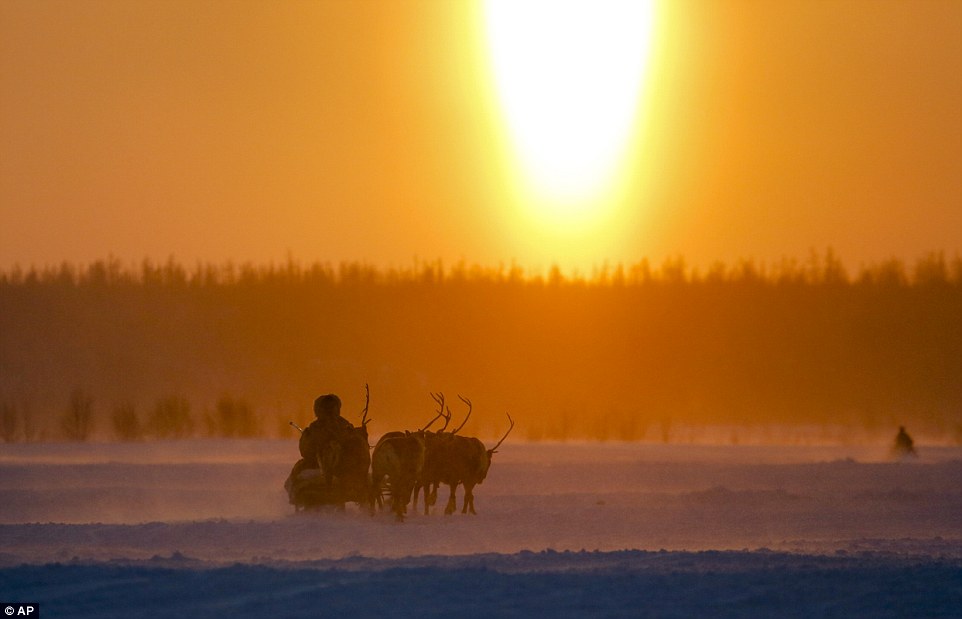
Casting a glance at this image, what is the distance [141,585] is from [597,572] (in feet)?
11.9

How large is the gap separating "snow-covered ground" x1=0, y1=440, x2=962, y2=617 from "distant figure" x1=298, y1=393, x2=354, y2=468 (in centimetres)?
83

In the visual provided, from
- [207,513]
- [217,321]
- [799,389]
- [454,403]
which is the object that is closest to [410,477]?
[207,513]

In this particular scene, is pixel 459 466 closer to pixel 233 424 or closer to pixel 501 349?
pixel 233 424

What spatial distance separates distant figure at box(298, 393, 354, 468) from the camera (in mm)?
16656

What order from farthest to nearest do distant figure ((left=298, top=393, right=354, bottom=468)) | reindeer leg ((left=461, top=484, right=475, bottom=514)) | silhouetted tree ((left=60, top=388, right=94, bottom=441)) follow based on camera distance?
silhouetted tree ((left=60, top=388, right=94, bottom=441))
reindeer leg ((left=461, top=484, right=475, bottom=514))
distant figure ((left=298, top=393, right=354, bottom=468))

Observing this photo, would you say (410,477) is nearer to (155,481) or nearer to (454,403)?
(155,481)

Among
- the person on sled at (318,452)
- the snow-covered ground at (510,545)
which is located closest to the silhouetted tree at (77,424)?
the snow-covered ground at (510,545)

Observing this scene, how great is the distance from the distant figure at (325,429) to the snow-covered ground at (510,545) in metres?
0.83

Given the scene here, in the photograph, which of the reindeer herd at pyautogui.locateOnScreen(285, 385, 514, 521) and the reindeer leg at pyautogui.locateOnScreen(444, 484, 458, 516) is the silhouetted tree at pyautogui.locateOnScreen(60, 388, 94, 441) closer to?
the reindeer herd at pyautogui.locateOnScreen(285, 385, 514, 521)

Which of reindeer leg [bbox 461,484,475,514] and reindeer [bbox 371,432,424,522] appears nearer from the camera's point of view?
reindeer [bbox 371,432,424,522]

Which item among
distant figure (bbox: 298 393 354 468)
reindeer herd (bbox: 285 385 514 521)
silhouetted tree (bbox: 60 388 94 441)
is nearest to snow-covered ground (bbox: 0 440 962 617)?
reindeer herd (bbox: 285 385 514 521)

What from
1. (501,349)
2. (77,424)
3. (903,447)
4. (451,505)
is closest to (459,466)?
(451,505)

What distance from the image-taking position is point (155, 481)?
22.1 m

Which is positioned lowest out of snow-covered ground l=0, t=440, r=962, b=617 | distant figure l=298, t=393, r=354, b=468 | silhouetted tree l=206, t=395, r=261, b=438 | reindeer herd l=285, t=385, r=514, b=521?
snow-covered ground l=0, t=440, r=962, b=617
